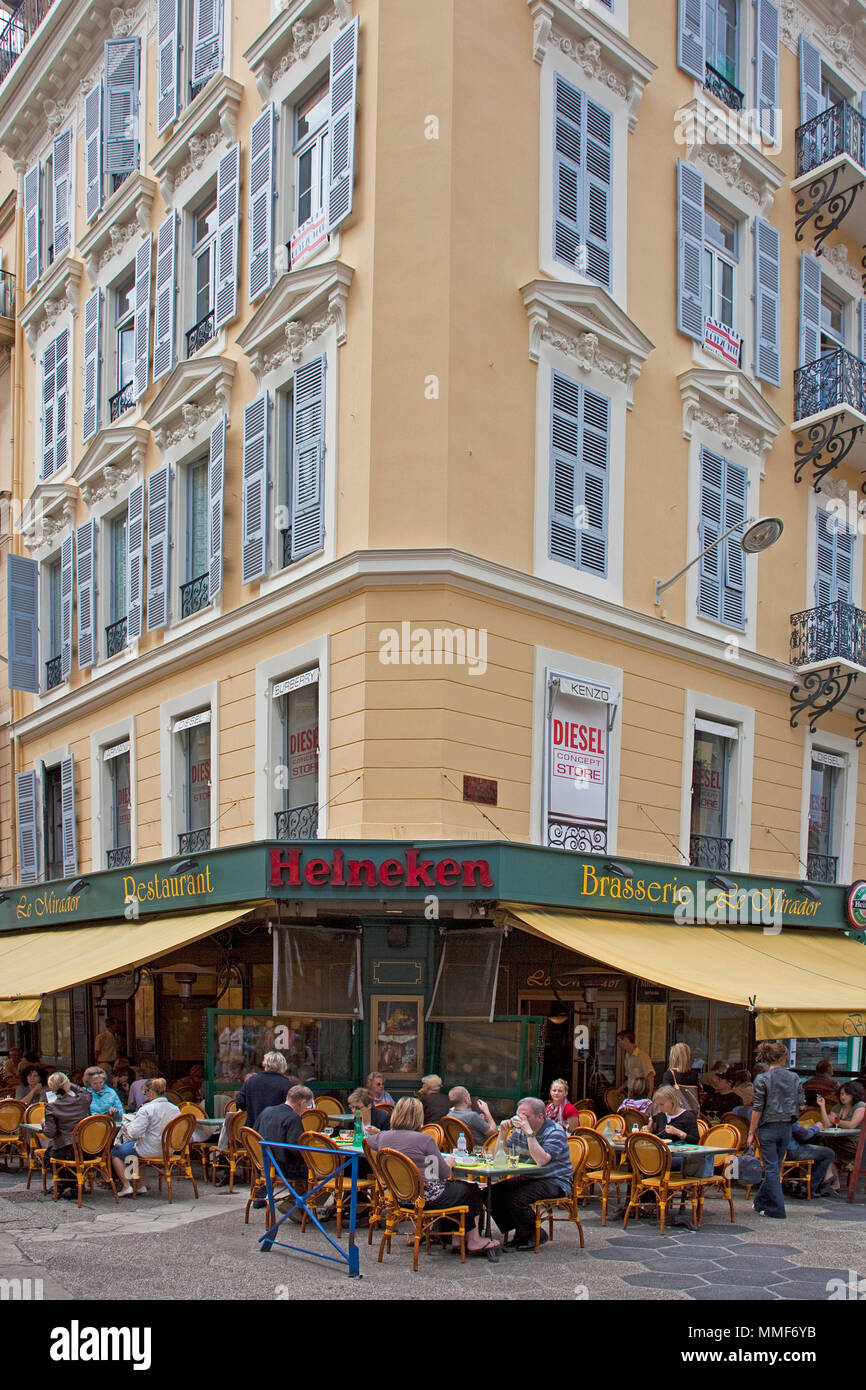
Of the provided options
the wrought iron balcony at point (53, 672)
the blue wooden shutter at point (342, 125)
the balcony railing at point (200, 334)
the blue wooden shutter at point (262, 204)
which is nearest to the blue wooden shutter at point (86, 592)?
the wrought iron balcony at point (53, 672)

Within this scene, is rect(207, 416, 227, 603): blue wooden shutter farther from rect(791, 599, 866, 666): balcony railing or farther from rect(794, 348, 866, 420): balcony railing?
rect(794, 348, 866, 420): balcony railing

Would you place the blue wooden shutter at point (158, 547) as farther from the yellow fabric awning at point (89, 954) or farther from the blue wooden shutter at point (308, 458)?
the yellow fabric awning at point (89, 954)

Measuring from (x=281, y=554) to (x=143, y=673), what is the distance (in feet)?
11.3

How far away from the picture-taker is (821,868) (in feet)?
57.7

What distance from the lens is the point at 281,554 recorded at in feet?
46.6

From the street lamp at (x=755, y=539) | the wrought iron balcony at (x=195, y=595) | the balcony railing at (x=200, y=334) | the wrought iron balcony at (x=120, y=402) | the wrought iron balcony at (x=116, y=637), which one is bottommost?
the wrought iron balcony at (x=116, y=637)

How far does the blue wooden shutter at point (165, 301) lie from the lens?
16.8m

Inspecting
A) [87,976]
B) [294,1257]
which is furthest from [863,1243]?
[87,976]

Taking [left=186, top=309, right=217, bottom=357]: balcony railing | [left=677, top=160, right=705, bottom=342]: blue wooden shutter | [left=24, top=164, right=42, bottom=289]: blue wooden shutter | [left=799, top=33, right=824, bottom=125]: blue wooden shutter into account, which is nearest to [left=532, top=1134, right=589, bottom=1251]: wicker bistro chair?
[left=677, top=160, right=705, bottom=342]: blue wooden shutter

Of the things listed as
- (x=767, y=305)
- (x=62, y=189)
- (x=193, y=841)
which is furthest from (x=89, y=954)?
(x=62, y=189)

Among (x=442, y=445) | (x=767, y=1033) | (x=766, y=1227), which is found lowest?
(x=766, y=1227)

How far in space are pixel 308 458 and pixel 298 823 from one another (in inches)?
157

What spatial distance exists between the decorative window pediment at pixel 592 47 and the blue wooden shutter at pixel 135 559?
7.53 meters

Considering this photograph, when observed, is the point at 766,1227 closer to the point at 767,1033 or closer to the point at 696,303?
the point at 767,1033
